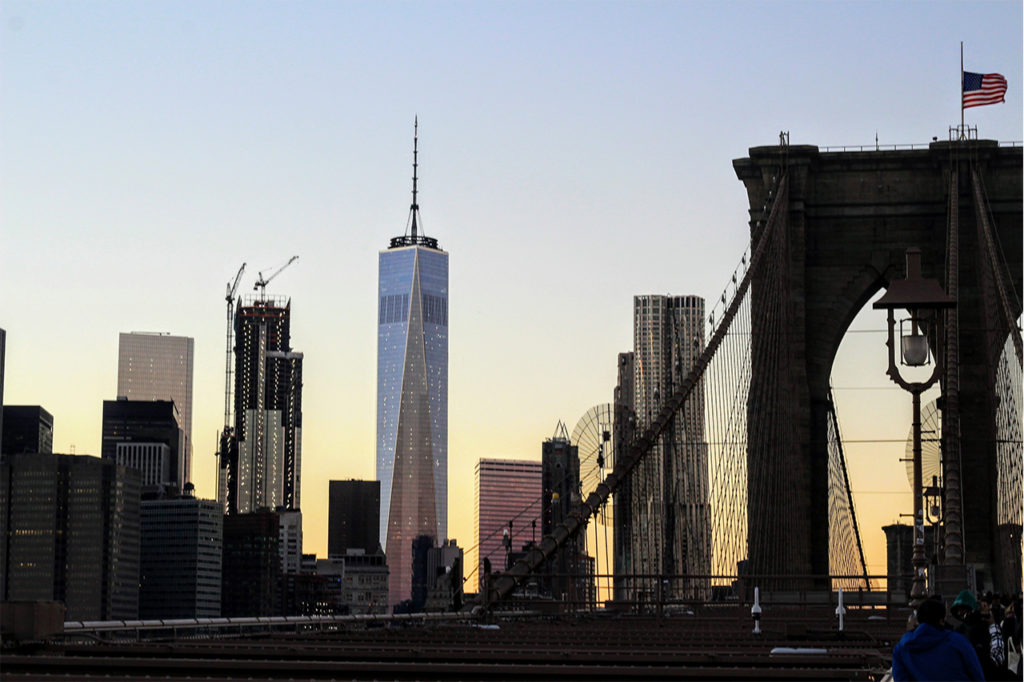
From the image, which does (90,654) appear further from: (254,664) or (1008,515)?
(1008,515)

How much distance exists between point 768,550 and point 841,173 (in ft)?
39.3

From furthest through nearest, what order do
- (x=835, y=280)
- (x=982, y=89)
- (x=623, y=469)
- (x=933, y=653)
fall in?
(x=835, y=280), (x=623, y=469), (x=982, y=89), (x=933, y=653)

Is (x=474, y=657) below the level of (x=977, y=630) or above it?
below

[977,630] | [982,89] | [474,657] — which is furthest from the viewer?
[982,89]

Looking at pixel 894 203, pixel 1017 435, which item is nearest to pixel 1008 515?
pixel 1017 435

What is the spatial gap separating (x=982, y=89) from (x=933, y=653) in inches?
1555

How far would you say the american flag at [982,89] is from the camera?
157 feet

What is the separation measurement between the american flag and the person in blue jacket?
3883 cm

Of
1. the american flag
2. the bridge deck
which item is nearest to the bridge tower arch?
the american flag

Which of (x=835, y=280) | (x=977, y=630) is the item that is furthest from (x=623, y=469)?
(x=977, y=630)

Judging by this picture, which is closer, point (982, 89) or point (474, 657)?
point (474, 657)

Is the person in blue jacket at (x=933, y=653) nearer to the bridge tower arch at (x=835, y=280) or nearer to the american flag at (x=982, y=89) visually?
the american flag at (x=982, y=89)

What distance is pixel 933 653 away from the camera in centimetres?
1098

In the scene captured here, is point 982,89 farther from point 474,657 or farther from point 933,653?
point 933,653
